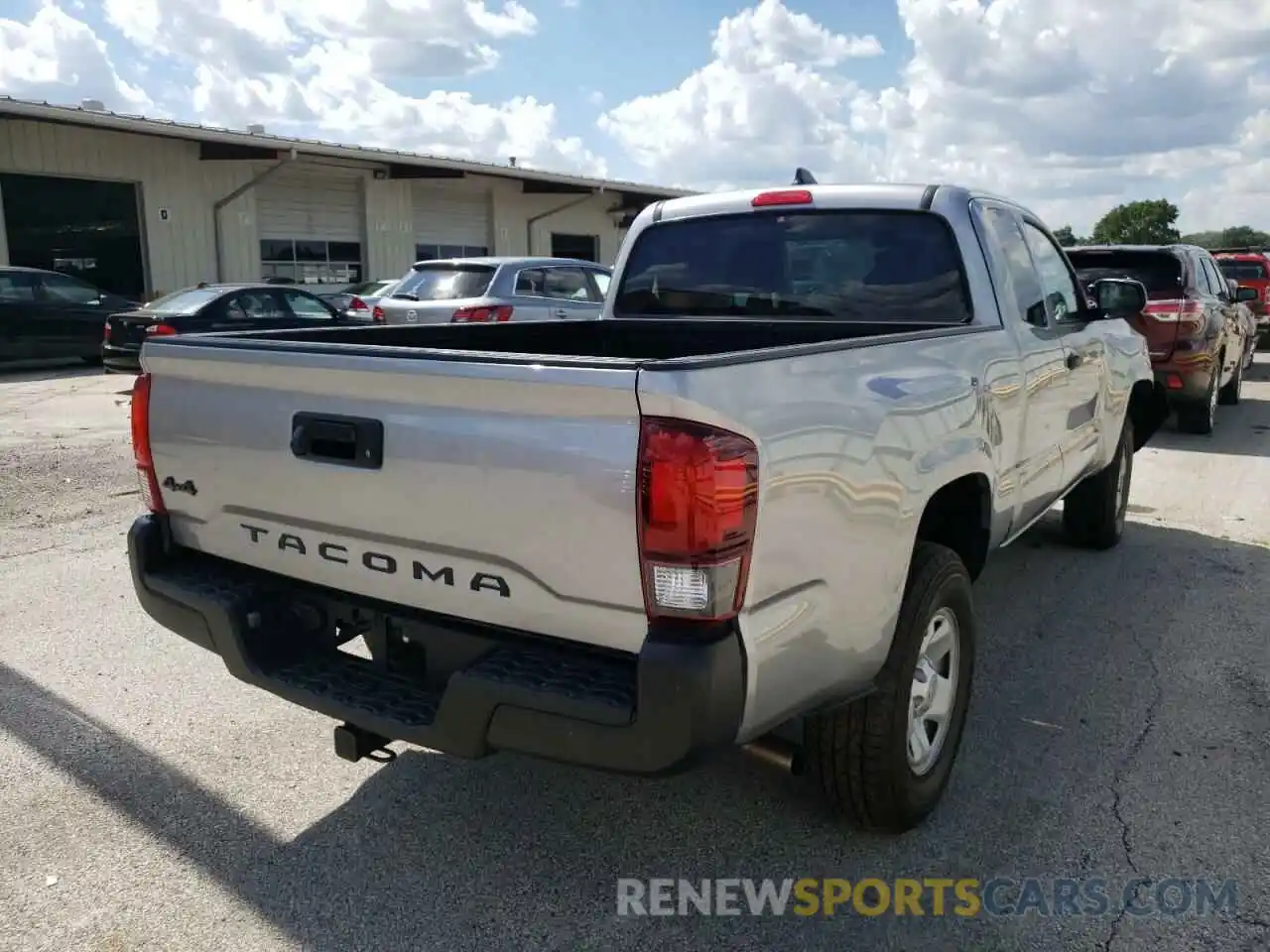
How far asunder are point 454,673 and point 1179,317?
30.0ft

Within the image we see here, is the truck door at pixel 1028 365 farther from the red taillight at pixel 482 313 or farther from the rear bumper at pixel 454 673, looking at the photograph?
the red taillight at pixel 482 313

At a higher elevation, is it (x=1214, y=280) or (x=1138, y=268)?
(x=1138, y=268)

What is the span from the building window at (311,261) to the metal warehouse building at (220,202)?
3 cm

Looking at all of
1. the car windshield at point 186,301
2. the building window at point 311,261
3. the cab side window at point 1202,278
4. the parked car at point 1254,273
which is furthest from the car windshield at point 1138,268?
the building window at point 311,261

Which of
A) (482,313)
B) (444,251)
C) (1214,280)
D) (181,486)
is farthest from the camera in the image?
(444,251)

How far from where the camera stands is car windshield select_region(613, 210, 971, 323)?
417 cm

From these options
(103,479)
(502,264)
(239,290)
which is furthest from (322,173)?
(103,479)

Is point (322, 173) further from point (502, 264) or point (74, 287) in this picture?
point (502, 264)

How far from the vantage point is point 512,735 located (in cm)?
243

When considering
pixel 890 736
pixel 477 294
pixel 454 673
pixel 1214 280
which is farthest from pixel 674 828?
pixel 1214 280

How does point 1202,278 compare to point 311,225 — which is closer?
point 1202,278

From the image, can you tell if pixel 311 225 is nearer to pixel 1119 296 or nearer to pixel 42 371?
pixel 42 371

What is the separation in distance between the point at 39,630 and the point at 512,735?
11.3ft

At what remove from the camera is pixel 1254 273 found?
61.7 ft
